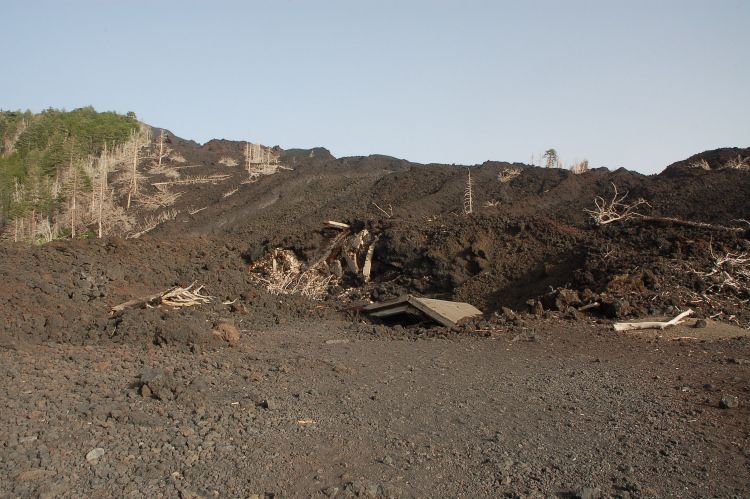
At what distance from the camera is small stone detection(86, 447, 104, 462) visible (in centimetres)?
381

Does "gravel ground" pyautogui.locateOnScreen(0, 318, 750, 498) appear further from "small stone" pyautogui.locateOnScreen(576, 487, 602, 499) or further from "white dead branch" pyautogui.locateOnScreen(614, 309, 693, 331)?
"white dead branch" pyautogui.locateOnScreen(614, 309, 693, 331)

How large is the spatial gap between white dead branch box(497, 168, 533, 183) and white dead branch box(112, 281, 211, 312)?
72.2 feet

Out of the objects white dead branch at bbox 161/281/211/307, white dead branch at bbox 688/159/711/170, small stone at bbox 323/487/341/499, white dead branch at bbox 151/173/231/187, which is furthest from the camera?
white dead branch at bbox 151/173/231/187

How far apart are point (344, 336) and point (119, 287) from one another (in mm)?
5190

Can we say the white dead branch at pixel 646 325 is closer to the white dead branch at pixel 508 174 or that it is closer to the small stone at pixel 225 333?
the small stone at pixel 225 333

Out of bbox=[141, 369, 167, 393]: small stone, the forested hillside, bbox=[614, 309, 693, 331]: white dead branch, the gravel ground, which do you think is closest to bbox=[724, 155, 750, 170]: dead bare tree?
bbox=[614, 309, 693, 331]: white dead branch

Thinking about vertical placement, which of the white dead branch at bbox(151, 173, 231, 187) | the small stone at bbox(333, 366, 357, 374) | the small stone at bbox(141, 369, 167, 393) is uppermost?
the white dead branch at bbox(151, 173, 231, 187)

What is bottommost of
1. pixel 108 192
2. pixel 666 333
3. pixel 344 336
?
pixel 344 336

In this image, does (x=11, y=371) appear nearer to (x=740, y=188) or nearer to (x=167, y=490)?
(x=167, y=490)

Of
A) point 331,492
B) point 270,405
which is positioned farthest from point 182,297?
point 331,492

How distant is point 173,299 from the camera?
10836 millimetres

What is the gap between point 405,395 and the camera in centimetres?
550

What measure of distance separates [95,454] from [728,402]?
16.7 ft

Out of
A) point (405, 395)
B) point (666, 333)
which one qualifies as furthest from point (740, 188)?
point (405, 395)
